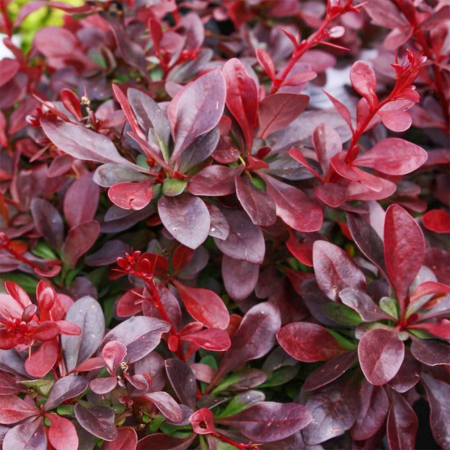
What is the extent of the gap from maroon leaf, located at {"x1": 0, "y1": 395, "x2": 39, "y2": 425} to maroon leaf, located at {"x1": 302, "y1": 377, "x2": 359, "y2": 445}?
1.03 ft

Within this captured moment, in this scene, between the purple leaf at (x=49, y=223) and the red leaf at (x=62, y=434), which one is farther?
the purple leaf at (x=49, y=223)

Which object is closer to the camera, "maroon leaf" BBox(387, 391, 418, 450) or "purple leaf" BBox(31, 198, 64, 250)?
"maroon leaf" BBox(387, 391, 418, 450)

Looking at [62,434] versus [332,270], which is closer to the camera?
[62,434]

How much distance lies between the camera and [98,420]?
0.55 m

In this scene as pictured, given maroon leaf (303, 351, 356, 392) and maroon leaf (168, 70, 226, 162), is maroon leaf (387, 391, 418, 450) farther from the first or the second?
maroon leaf (168, 70, 226, 162)

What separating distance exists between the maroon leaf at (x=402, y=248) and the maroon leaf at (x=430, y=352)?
2.1 inches

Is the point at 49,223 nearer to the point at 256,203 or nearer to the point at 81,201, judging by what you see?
the point at 81,201

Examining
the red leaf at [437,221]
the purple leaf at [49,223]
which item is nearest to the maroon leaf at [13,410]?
the purple leaf at [49,223]

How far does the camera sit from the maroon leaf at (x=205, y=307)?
0.65 m

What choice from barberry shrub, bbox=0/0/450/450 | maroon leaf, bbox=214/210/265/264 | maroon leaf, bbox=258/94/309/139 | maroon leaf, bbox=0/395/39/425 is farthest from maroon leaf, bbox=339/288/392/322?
maroon leaf, bbox=0/395/39/425

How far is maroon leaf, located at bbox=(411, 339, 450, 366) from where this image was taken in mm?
604

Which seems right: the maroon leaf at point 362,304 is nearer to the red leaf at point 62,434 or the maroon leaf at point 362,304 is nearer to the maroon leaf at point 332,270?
the maroon leaf at point 332,270

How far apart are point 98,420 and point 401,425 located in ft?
1.21

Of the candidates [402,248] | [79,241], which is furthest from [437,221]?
[79,241]
